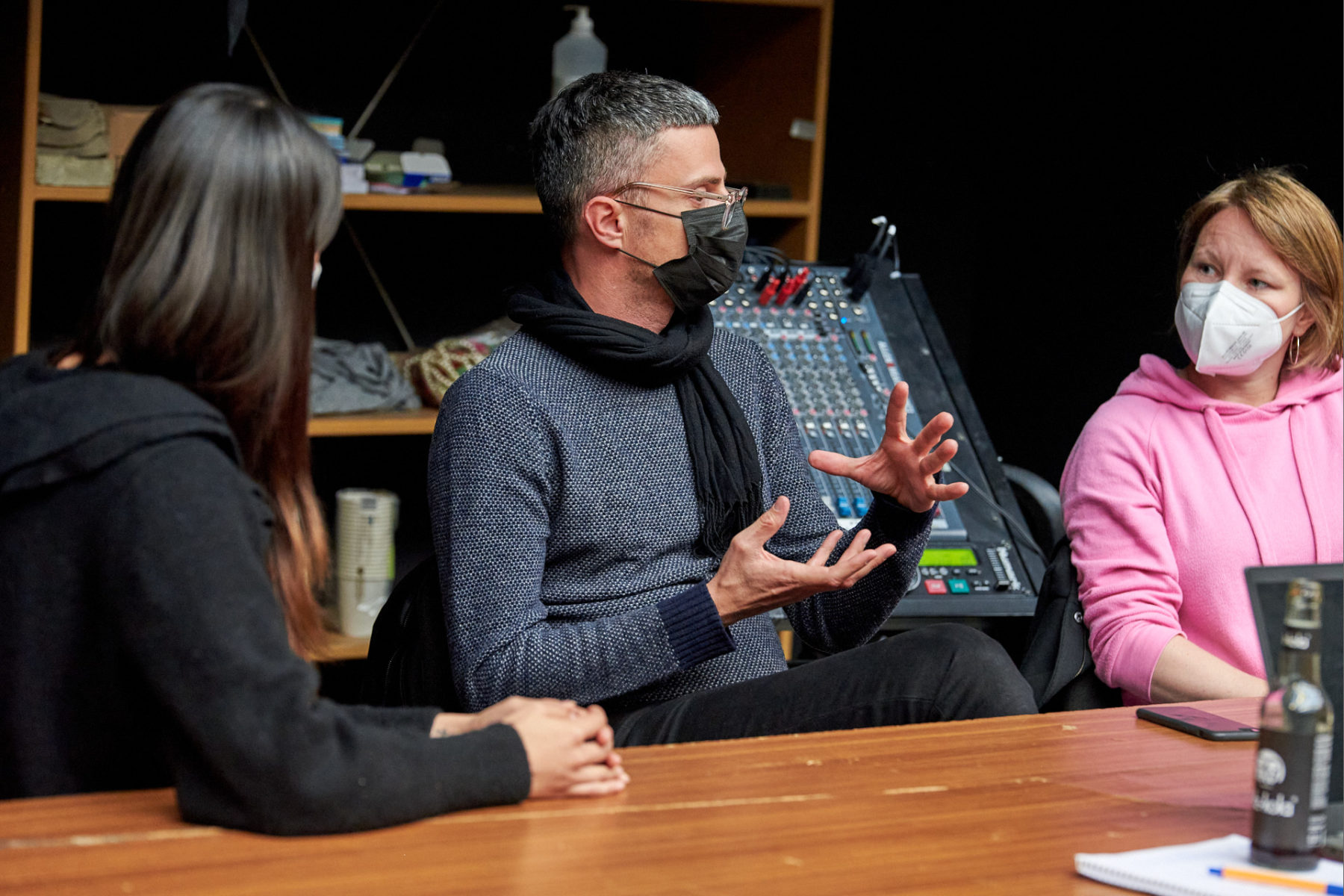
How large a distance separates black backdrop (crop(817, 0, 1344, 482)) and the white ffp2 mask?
2.04 feet

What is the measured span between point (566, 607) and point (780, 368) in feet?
3.46

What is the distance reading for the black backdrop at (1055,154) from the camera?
2.79 metres

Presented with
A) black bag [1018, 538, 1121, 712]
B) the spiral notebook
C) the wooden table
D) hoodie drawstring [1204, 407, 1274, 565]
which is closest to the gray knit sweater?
black bag [1018, 538, 1121, 712]

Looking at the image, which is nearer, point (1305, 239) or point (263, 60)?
point (1305, 239)

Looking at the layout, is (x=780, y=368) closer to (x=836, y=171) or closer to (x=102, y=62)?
(x=836, y=171)

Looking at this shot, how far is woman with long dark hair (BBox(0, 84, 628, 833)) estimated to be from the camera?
1.06 m

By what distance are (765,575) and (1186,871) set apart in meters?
0.70

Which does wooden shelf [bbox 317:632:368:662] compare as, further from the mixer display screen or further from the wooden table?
the wooden table

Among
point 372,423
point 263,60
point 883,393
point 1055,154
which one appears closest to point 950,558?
point 883,393

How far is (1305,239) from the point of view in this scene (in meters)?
2.13

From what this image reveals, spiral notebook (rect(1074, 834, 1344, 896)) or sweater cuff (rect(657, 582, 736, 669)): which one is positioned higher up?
spiral notebook (rect(1074, 834, 1344, 896))

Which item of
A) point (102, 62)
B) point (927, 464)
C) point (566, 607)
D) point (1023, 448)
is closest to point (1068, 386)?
point (1023, 448)

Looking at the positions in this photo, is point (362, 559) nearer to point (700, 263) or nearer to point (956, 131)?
point (700, 263)

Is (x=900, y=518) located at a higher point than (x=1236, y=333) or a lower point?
lower
